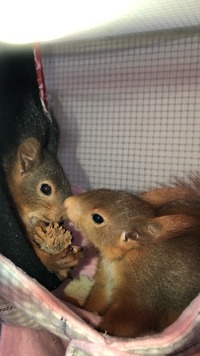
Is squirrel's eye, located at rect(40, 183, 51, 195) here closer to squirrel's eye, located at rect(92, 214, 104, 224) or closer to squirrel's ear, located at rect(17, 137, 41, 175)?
squirrel's ear, located at rect(17, 137, 41, 175)

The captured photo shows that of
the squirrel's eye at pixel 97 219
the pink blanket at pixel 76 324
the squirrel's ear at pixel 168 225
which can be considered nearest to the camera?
the pink blanket at pixel 76 324

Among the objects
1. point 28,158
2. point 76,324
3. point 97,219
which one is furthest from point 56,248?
point 76,324

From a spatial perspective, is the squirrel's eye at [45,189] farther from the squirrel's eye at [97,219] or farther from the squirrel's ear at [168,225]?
the squirrel's ear at [168,225]

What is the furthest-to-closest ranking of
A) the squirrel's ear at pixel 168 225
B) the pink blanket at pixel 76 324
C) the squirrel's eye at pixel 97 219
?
the squirrel's eye at pixel 97 219 < the squirrel's ear at pixel 168 225 < the pink blanket at pixel 76 324

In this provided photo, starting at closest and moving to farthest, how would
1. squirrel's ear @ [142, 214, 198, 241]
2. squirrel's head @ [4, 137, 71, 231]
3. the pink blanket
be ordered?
the pink blanket
squirrel's ear @ [142, 214, 198, 241]
squirrel's head @ [4, 137, 71, 231]

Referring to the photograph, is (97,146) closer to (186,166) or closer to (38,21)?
(186,166)

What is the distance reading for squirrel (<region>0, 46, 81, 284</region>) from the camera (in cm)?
145

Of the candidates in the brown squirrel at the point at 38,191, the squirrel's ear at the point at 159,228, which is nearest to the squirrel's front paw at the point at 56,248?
the brown squirrel at the point at 38,191

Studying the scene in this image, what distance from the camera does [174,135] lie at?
7.94ft

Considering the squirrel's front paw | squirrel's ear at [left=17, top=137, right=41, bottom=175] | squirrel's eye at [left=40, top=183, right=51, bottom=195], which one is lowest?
the squirrel's front paw

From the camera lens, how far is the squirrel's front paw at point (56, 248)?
1397mm

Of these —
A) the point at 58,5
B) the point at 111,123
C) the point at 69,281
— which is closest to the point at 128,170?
the point at 111,123

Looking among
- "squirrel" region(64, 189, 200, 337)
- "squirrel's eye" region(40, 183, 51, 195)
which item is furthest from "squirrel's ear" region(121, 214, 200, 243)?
"squirrel's eye" region(40, 183, 51, 195)

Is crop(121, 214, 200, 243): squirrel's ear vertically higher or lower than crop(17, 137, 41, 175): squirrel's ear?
lower
